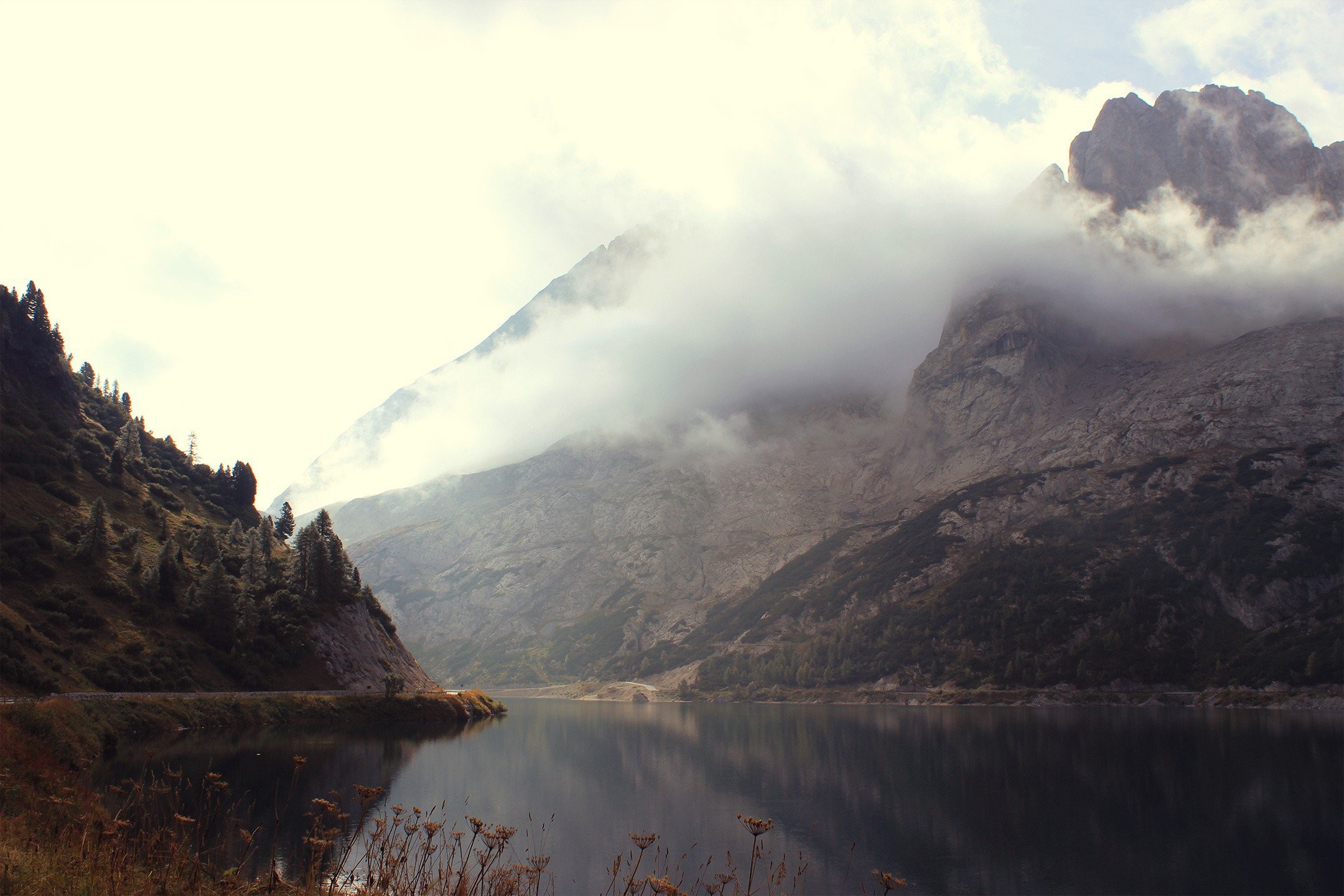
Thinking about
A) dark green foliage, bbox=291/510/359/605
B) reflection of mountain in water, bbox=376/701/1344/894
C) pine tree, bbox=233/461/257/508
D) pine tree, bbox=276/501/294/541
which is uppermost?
pine tree, bbox=233/461/257/508

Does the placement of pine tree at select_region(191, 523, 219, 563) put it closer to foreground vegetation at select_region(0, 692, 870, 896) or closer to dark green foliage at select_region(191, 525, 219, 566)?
dark green foliage at select_region(191, 525, 219, 566)

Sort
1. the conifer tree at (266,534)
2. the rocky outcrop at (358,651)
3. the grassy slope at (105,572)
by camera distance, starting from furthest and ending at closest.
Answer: the conifer tree at (266,534) < the rocky outcrop at (358,651) < the grassy slope at (105,572)

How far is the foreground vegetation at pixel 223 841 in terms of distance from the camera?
14523mm

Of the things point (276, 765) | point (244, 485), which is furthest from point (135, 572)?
point (244, 485)

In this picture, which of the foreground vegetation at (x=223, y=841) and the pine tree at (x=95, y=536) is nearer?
the foreground vegetation at (x=223, y=841)

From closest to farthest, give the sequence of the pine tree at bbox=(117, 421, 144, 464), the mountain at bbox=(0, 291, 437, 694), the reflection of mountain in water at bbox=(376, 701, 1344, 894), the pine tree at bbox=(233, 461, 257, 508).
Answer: the reflection of mountain in water at bbox=(376, 701, 1344, 894)
the mountain at bbox=(0, 291, 437, 694)
the pine tree at bbox=(117, 421, 144, 464)
the pine tree at bbox=(233, 461, 257, 508)

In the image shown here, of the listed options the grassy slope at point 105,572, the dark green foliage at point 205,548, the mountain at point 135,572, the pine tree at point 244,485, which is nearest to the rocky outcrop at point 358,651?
the mountain at point 135,572

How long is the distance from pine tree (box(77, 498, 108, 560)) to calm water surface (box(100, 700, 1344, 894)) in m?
29.5

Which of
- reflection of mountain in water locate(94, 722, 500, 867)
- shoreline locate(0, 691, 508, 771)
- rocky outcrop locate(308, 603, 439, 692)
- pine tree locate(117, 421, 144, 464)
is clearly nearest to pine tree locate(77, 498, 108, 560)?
shoreline locate(0, 691, 508, 771)

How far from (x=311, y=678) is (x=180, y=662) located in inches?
841

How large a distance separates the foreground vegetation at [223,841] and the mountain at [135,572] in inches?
347

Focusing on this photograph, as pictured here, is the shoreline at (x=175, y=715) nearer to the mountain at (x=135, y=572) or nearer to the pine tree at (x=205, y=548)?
the mountain at (x=135, y=572)

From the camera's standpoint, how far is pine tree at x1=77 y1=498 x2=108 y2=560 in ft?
285

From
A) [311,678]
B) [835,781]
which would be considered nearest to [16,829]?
[835,781]
